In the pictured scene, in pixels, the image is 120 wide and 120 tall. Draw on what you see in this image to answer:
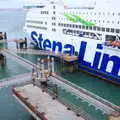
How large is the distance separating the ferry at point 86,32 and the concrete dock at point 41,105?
8.57m

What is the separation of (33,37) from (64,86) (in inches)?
687

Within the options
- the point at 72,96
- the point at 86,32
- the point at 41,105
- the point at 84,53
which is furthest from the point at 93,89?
the point at 41,105

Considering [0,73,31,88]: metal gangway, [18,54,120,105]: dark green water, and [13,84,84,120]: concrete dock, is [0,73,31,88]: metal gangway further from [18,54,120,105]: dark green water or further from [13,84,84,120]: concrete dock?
[18,54,120,105]: dark green water

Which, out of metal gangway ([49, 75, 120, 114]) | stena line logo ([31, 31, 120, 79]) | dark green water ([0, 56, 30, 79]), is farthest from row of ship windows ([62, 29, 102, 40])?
metal gangway ([49, 75, 120, 114])

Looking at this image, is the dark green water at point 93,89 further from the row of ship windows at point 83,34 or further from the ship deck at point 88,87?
the row of ship windows at point 83,34

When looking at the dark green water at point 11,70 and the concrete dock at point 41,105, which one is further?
the dark green water at point 11,70

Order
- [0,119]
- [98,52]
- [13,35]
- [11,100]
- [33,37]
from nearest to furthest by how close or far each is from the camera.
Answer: [0,119]
[11,100]
[98,52]
[33,37]
[13,35]

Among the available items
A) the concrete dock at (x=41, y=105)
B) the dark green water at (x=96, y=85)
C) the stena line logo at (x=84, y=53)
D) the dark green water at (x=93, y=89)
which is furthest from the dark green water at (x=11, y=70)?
the concrete dock at (x=41, y=105)

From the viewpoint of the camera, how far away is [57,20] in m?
30.6

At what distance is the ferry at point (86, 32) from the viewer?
77.8 ft

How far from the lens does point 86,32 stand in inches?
1055

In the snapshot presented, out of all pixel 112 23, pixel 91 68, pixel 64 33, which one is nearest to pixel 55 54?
pixel 64 33

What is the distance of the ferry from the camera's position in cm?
2372

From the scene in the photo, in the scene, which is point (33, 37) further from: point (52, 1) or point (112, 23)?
point (112, 23)
